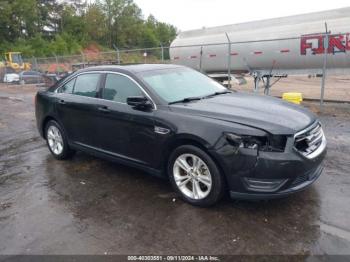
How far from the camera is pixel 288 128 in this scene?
342 centimetres

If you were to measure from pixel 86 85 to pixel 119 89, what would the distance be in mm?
866

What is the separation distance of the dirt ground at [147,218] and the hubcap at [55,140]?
2.11 ft

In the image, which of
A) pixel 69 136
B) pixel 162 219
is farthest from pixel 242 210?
pixel 69 136

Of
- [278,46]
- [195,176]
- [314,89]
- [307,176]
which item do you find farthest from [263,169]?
[314,89]

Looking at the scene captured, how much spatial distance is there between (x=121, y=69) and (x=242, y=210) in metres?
2.60

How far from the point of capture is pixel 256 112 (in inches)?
148

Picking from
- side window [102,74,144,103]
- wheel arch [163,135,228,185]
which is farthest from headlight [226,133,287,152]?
side window [102,74,144,103]

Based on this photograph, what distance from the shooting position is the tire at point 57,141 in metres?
5.69

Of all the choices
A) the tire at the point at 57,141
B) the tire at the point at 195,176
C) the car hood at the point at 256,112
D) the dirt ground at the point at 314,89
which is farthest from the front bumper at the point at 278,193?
the dirt ground at the point at 314,89

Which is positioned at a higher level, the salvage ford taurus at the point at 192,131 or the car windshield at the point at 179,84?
the car windshield at the point at 179,84

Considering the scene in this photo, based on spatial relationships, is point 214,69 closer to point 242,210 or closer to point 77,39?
point 242,210

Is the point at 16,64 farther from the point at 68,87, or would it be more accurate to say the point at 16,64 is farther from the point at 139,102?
the point at 139,102

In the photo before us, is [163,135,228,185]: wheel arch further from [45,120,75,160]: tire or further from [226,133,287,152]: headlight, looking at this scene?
[45,120,75,160]: tire

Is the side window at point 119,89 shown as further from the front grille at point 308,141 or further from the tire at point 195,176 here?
the front grille at point 308,141
